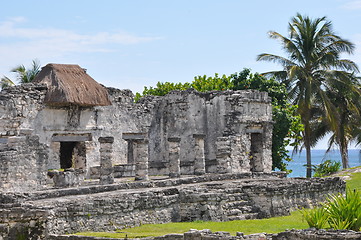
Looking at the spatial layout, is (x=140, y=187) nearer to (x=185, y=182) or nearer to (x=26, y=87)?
(x=185, y=182)

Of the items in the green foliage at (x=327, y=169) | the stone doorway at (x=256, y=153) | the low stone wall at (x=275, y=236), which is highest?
the stone doorway at (x=256, y=153)

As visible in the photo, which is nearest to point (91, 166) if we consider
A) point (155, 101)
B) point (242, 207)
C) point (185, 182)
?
point (155, 101)

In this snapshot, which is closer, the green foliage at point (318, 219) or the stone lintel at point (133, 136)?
the green foliage at point (318, 219)

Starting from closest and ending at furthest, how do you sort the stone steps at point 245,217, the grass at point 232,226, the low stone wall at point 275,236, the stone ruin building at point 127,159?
the low stone wall at point 275,236 < the grass at point 232,226 < the stone ruin building at point 127,159 < the stone steps at point 245,217

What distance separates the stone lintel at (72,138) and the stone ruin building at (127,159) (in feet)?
0.12

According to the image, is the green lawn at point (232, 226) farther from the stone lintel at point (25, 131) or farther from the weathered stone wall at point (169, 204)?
the stone lintel at point (25, 131)

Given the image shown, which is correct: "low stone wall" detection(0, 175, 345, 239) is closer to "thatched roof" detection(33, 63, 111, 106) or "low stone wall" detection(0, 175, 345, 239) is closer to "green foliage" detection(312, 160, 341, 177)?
"thatched roof" detection(33, 63, 111, 106)

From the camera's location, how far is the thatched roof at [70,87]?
61.2ft

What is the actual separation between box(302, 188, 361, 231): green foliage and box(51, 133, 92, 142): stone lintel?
10.8m

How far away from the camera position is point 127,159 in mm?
21578

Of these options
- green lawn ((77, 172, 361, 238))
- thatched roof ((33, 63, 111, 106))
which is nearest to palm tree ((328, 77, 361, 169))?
thatched roof ((33, 63, 111, 106))

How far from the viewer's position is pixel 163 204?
12.6 m

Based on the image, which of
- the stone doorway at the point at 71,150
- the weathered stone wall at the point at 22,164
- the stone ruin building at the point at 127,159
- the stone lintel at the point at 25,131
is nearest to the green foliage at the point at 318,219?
the stone ruin building at the point at 127,159

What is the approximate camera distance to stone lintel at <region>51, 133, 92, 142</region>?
19219mm
